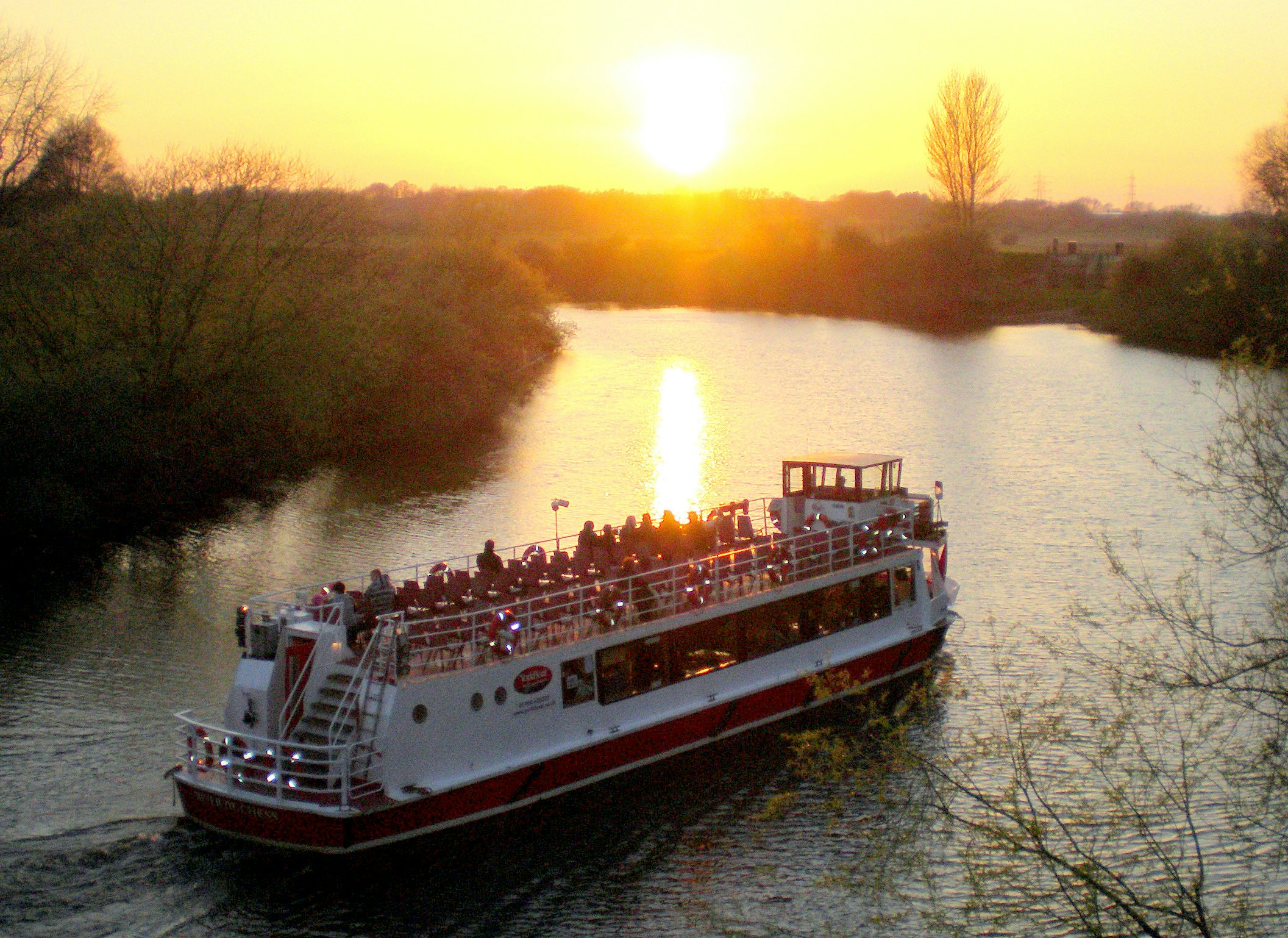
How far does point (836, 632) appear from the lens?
20875 millimetres

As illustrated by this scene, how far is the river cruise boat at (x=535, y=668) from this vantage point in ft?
49.6

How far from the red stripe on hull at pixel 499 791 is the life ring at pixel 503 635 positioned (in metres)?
1.60

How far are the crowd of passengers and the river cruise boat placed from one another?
4 centimetres

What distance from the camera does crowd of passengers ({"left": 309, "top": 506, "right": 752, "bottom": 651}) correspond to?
53.7 feet

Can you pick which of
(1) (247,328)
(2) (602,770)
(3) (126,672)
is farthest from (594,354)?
(2) (602,770)

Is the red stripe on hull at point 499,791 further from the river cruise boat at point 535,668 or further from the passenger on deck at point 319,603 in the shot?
the passenger on deck at point 319,603

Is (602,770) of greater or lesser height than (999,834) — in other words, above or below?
below

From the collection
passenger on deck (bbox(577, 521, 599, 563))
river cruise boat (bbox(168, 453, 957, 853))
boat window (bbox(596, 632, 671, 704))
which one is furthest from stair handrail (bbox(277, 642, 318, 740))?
passenger on deck (bbox(577, 521, 599, 563))

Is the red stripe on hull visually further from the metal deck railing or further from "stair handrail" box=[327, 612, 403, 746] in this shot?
"stair handrail" box=[327, 612, 403, 746]

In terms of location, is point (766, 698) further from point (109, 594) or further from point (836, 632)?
point (109, 594)

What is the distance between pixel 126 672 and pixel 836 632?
1274 centimetres

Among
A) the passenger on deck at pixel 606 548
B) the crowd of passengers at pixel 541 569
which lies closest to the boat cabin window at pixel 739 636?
the crowd of passengers at pixel 541 569

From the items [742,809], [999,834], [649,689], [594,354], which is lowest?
[742,809]

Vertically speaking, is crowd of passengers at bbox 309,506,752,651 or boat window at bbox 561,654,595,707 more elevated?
crowd of passengers at bbox 309,506,752,651
